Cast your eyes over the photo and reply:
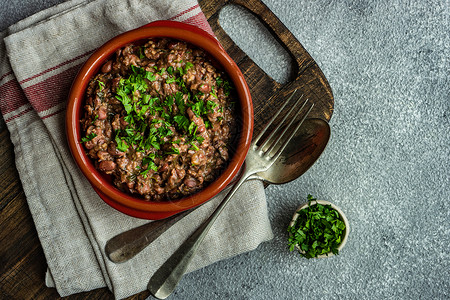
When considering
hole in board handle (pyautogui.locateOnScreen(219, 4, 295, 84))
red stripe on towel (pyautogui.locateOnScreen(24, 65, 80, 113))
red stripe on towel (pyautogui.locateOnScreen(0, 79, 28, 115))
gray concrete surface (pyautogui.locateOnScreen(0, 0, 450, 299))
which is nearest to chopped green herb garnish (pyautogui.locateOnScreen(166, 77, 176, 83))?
red stripe on towel (pyautogui.locateOnScreen(24, 65, 80, 113))

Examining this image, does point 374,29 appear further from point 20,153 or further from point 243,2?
point 20,153

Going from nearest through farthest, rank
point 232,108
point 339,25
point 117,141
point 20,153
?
1. point 117,141
2. point 232,108
3. point 20,153
4. point 339,25

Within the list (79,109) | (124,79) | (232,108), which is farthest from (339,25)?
(79,109)

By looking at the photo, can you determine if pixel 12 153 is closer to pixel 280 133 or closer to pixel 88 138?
pixel 88 138

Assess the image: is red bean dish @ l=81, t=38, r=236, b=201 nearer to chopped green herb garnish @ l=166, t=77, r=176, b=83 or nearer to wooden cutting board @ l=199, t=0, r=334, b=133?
chopped green herb garnish @ l=166, t=77, r=176, b=83

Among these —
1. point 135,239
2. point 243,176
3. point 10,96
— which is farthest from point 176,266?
point 10,96

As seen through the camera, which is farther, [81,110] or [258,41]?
[258,41]

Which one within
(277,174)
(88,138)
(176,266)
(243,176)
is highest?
(88,138)
